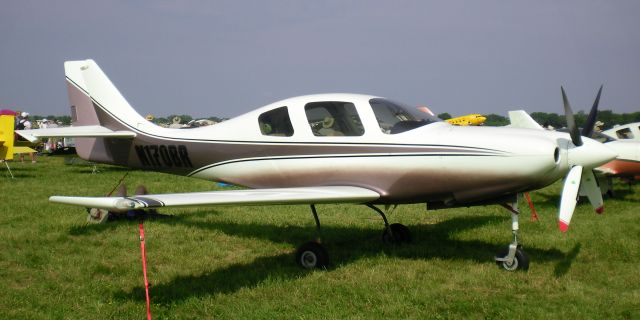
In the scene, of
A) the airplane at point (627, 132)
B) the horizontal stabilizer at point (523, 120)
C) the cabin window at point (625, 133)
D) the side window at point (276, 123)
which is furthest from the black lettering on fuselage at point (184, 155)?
the cabin window at point (625, 133)

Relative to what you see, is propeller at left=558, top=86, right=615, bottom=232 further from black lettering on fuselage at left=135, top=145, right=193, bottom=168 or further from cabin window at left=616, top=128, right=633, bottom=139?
cabin window at left=616, top=128, right=633, bottom=139

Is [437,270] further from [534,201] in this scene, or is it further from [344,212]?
[534,201]

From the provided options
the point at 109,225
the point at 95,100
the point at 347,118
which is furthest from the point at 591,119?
the point at 95,100

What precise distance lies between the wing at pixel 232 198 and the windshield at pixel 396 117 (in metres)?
0.85

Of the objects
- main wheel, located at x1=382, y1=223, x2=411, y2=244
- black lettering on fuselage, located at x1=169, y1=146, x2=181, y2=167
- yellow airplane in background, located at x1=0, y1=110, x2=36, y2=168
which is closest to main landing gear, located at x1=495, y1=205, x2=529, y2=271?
main wheel, located at x1=382, y1=223, x2=411, y2=244

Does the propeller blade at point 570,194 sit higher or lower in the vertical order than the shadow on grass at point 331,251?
higher

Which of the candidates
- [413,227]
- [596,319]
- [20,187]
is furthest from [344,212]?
[20,187]

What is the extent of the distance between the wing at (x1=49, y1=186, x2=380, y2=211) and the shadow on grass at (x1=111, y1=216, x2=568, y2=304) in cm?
102

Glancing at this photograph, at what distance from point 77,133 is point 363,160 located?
488 centimetres

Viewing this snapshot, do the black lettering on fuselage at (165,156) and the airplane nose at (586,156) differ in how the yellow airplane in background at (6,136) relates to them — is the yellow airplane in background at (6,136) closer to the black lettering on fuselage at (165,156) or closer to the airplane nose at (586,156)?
the black lettering on fuselage at (165,156)

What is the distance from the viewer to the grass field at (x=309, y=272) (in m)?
5.36

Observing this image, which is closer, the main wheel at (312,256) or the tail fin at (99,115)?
the main wheel at (312,256)

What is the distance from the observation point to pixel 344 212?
11.5 metres

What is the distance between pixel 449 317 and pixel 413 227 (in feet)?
15.8
